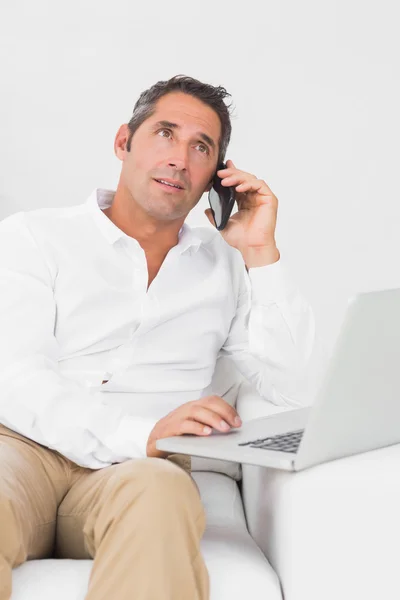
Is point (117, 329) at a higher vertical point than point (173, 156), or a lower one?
lower

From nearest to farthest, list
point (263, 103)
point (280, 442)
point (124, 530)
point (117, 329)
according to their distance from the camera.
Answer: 1. point (124, 530)
2. point (280, 442)
3. point (117, 329)
4. point (263, 103)

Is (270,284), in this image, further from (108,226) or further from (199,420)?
(199,420)

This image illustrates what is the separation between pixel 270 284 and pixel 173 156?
374 mm

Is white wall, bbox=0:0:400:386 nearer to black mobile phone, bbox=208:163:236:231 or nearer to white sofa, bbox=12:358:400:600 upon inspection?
black mobile phone, bbox=208:163:236:231

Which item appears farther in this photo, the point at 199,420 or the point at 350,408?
the point at 199,420

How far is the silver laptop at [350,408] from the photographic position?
1.14 metres

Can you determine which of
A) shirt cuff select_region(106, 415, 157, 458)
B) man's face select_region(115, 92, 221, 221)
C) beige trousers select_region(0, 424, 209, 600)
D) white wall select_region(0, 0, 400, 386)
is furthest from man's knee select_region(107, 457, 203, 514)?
white wall select_region(0, 0, 400, 386)

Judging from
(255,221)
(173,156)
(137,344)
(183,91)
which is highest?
(183,91)

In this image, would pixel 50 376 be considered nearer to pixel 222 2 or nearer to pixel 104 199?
pixel 104 199

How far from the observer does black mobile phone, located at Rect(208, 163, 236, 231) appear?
2086 millimetres

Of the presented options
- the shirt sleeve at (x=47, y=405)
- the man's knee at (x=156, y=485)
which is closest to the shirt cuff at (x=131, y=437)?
the shirt sleeve at (x=47, y=405)

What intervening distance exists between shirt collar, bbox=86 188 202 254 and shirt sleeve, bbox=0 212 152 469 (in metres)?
0.29

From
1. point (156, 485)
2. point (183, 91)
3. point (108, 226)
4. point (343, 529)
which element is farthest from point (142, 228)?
point (343, 529)

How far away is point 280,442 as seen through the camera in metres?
1.37
